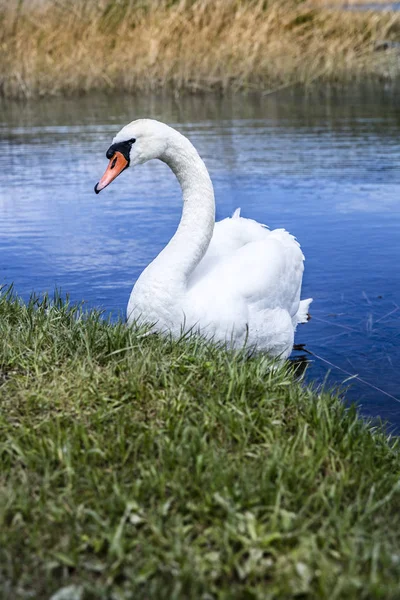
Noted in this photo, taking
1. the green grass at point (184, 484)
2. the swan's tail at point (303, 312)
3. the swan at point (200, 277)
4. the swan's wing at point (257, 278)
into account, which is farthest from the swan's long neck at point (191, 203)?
the green grass at point (184, 484)

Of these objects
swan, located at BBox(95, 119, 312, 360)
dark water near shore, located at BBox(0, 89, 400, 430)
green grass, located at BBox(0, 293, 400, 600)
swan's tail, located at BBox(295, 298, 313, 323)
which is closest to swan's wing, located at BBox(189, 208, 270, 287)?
swan, located at BBox(95, 119, 312, 360)

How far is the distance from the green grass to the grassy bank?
543 inches

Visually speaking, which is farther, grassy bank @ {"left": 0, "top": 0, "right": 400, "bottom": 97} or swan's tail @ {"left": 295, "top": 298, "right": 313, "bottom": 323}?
grassy bank @ {"left": 0, "top": 0, "right": 400, "bottom": 97}

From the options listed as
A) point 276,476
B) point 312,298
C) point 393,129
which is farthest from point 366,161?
point 276,476

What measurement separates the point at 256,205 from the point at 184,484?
6075mm

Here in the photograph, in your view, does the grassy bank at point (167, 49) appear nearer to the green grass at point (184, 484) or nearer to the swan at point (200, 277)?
the swan at point (200, 277)

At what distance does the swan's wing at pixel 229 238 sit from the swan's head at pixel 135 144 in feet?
2.48

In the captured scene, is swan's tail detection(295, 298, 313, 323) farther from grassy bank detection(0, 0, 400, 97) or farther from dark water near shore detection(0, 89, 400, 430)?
grassy bank detection(0, 0, 400, 97)

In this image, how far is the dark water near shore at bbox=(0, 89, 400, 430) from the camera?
247 inches

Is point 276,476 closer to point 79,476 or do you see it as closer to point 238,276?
point 79,476

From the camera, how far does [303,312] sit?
6.38 m

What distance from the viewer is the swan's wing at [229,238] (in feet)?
19.2

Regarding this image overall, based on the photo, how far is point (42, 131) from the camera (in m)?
13.8

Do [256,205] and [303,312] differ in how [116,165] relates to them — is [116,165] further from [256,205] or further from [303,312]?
[256,205]
